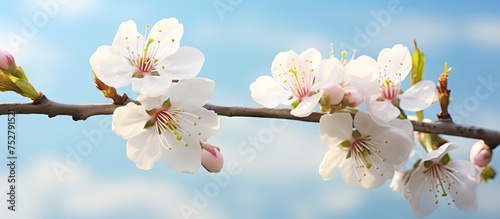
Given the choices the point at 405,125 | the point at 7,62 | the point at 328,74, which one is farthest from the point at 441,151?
the point at 7,62

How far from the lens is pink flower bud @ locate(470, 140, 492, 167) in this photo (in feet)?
7.06

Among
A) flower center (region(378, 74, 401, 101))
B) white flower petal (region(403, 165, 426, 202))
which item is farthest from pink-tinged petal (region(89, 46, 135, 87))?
white flower petal (region(403, 165, 426, 202))

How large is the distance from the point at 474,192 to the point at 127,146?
134 centimetres

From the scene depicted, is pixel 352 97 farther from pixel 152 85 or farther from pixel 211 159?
pixel 152 85

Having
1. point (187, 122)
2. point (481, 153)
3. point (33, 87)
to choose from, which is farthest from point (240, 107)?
point (481, 153)

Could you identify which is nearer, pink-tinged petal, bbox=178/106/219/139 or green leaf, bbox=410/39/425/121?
pink-tinged petal, bbox=178/106/219/139

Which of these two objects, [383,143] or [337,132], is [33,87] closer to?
[337,132]

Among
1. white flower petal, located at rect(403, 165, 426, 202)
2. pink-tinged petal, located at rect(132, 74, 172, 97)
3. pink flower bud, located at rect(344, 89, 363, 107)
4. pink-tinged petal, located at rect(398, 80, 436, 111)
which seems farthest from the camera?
white flower petal, located at rect(403, 165, 426, 202)

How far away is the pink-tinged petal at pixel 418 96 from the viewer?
1.87m

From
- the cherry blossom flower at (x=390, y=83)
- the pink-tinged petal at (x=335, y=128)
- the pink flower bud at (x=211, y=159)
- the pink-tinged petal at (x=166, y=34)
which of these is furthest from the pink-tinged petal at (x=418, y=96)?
the pink-tinged petal at (x=166, y=34)

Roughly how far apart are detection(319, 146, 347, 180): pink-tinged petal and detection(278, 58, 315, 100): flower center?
0.78ft

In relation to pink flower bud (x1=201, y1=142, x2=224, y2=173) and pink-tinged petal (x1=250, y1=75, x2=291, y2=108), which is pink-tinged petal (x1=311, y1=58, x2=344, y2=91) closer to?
pink-tinged petal (x1=250, y1=75, x2=291, y2=108)

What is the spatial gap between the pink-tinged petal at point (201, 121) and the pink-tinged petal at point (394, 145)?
0.54 metres

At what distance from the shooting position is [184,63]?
1741 millimetres
